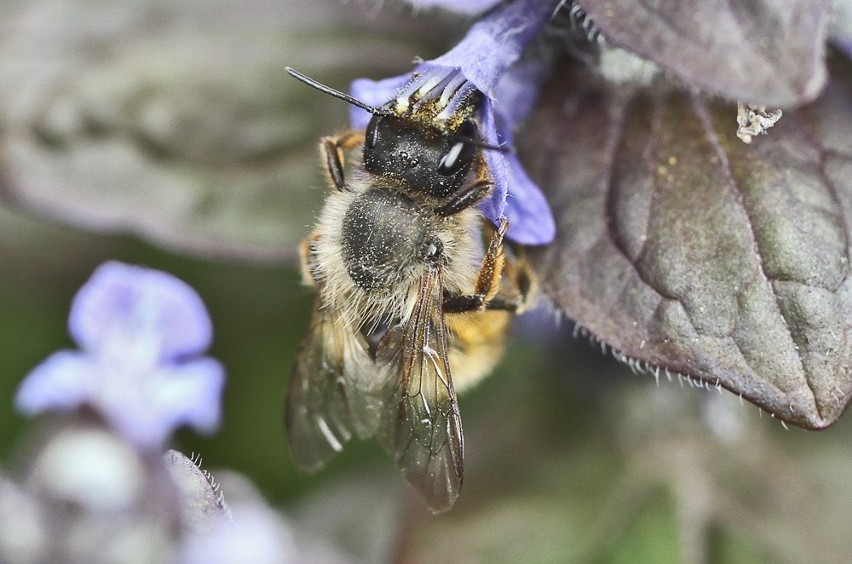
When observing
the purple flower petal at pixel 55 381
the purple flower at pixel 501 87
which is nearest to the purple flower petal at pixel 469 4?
the purple flower at pixel 501 87

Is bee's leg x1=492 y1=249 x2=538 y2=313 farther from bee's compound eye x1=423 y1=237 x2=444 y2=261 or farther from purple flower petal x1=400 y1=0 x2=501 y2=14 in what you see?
purple flower petal x1=400 y1=0 x2=501 y2=14

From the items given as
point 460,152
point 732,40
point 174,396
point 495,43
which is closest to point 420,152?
point 460,152

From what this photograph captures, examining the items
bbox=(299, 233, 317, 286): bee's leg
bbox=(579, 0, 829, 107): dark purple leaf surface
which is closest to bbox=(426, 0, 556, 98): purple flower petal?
bbox=(579, 0, 829, 107): dark purple leaf surface

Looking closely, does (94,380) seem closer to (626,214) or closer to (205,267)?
(626,214)

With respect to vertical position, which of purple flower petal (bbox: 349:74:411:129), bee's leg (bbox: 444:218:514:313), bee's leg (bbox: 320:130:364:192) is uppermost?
purple flower petal (bbox: 349:74:411:129)

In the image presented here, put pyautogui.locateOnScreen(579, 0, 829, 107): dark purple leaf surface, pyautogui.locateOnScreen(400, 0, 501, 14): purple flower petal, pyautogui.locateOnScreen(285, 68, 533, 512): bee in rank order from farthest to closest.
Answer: pyautogui.locateOnScreen(400, 0, 501, 14): purple flower petal, pyautogui.locateOnScreen(285, 68, 533, 512): bee, pyautogui.locateOnScreen(579, 0, 829, 107): dark purple leaf surface

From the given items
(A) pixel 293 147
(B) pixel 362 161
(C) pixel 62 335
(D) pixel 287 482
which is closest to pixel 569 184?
(B) pixel 362 161
